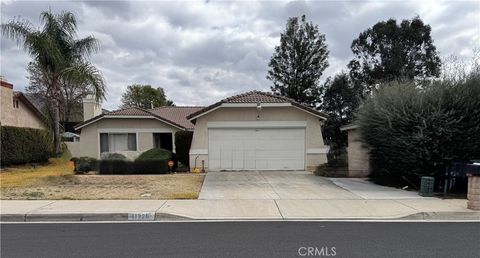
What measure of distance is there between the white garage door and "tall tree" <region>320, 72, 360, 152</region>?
1633cm

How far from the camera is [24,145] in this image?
22.0m

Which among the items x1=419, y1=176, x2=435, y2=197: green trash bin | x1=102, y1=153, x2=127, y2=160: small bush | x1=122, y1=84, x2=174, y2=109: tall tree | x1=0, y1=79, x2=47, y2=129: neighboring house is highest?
x1=122, y1=84, x2=174, y2=109: tall tree

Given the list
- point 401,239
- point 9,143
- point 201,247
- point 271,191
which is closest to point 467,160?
point 271,191

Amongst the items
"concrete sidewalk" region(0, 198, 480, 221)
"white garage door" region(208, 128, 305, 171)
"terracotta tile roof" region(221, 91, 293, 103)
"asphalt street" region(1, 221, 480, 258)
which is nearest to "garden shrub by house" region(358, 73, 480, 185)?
"concrete sidewalk" region(0, 198, 480, 221)

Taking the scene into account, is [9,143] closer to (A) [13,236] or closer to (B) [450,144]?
(A) [13,236]

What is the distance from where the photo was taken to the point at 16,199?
11.1 metres

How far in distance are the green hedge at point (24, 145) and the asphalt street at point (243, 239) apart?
14244 millimetres

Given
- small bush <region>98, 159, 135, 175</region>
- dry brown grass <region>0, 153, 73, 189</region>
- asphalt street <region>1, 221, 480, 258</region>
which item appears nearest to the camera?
asphalt street <region>1, 221, 480, 258</region>

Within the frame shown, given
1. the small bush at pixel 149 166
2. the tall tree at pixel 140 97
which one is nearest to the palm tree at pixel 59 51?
the small bush at pixel 149 166

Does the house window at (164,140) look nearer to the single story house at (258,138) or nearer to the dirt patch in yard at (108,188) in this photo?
the single story house at (258,138)

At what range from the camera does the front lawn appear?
37.7ft

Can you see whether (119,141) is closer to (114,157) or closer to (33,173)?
(33,173)

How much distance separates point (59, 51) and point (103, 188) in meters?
12.9

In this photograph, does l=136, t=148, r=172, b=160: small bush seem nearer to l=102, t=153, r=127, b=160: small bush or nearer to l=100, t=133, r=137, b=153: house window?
l=102, t=153, r=127, b=160: small bush
